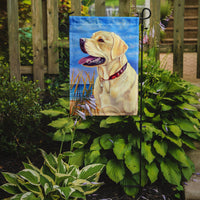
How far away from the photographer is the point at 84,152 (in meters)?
2.92

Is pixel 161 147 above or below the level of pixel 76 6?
below

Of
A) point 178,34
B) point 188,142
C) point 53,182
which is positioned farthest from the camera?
point 178,34

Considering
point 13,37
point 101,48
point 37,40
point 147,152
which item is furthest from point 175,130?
point 13,37

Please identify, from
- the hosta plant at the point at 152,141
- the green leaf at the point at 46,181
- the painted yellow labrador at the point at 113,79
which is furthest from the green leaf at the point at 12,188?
the painted yellow labrador at the point at 113,79

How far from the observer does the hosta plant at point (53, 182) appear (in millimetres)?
2266

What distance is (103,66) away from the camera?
247 cm

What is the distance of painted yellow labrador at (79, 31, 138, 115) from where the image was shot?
8.11 ft

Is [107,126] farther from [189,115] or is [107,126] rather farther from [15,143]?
[15,143]

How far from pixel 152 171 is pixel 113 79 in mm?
907

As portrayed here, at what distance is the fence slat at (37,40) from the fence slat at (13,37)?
0.66ft

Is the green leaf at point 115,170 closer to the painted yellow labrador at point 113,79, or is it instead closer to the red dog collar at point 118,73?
the painted yellow labrador at point 113,79

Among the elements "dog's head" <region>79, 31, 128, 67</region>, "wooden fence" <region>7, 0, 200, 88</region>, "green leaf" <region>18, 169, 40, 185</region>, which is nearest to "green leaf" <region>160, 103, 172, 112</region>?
"dog's head" <region>79, 31, 128, 67</region>

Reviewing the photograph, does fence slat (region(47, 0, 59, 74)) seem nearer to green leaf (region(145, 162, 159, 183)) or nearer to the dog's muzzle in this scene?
the dog's muzzle

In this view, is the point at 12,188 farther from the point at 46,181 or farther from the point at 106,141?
the point at 106,141
